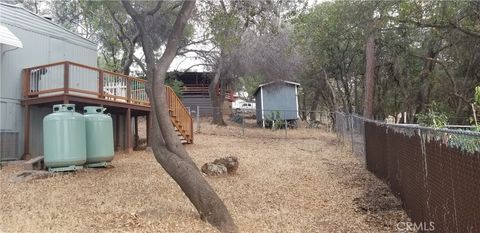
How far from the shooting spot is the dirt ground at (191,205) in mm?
5867

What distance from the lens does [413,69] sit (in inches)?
904

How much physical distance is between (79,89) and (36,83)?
1.45 meters

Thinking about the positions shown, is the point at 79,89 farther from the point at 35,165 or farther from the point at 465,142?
the point at 465,142

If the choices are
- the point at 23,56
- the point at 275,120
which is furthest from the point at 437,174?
the point at 275,120

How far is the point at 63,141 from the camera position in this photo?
1016cm

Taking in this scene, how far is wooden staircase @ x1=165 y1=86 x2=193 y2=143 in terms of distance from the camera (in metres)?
15.8

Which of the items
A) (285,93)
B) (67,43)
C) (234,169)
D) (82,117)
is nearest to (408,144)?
(234,169)

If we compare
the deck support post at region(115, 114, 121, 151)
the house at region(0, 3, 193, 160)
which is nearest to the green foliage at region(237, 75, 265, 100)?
the deck support post at region(115, 114, 121, 151)

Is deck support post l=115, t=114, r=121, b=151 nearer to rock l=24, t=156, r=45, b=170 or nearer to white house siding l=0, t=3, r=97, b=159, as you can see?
white house siding l=0, t=3, r=97, b=159

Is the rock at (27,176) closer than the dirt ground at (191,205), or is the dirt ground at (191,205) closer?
the dirt ground at (191,205)

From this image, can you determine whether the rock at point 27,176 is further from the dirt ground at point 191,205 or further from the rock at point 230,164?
the rock at point 230,164

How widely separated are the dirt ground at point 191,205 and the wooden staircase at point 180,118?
3196 mm

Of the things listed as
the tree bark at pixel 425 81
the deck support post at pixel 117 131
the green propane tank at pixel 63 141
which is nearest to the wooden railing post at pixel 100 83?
the green propane tank at pixel 63 141

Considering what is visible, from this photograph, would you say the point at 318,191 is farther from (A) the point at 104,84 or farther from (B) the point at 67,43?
(B) the point at 67,43
